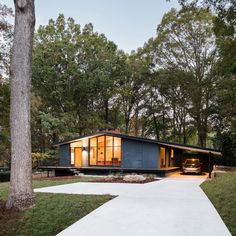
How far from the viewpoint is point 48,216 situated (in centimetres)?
643

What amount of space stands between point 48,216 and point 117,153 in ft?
47.7

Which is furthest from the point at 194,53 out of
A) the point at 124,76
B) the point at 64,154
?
the point at 64,154

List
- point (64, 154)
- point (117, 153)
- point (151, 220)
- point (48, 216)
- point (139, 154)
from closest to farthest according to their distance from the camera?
1. point (151, 220)
2. point (48, 216)
3. point (139, 154)
4. point (117, 153)
5. point (64, 154)

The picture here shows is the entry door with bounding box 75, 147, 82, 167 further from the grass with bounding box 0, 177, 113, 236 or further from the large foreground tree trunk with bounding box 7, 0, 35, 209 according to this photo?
the large foreground tree trunk with bounding box 7, 0, 35, 209

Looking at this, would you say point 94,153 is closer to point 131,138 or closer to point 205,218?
point 131,138

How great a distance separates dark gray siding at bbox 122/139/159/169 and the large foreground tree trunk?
518 inches

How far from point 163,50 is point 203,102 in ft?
23.0

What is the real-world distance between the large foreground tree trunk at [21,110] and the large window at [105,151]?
1380 centimetres

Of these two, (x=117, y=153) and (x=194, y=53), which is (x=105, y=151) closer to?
(x=117, y=153)

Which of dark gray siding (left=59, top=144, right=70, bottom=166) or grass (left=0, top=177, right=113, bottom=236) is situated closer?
grass (left=0, top=177, right=113, bottom=236)

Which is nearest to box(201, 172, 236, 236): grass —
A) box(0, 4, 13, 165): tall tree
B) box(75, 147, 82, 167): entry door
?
box(0, 4, 13, 165): tall tree

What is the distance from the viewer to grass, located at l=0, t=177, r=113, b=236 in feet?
18.8

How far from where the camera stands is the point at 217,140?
31.1 m

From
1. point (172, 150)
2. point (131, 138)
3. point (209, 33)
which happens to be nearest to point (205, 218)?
point (131, 138)
